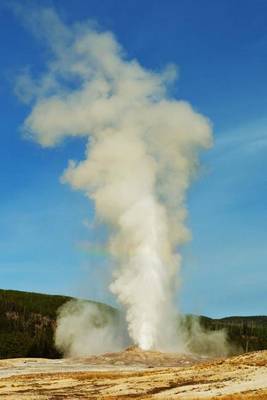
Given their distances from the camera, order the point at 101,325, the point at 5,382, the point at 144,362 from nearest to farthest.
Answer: the point at 5,382 → the point at 144,362 → the point at 101,325

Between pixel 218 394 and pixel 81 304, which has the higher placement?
pixel 81 304

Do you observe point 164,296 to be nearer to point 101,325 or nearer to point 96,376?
point 101,325

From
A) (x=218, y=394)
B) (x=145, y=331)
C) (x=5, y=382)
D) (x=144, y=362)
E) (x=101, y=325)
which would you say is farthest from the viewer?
(x=101, y=325)

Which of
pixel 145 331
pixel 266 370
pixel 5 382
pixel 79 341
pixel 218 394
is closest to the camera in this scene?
pixel 218 394

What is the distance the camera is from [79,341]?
143625 mm

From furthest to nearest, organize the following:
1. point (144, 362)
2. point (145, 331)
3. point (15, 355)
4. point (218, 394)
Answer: point (15, 355), point (145, 331), point (144, 362), point (218, 394)

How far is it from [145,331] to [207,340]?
36.4 meters

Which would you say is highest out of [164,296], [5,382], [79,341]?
[164,296]

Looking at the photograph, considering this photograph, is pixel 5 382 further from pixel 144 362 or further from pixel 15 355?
pixel 15 355

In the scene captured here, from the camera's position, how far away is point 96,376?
74.6 m

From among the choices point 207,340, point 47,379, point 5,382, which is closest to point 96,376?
point 47,379

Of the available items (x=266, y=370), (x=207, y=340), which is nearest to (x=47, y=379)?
(x=266, y=370)

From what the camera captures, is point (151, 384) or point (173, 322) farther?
point (173, 322)

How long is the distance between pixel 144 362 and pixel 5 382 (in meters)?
36.8
